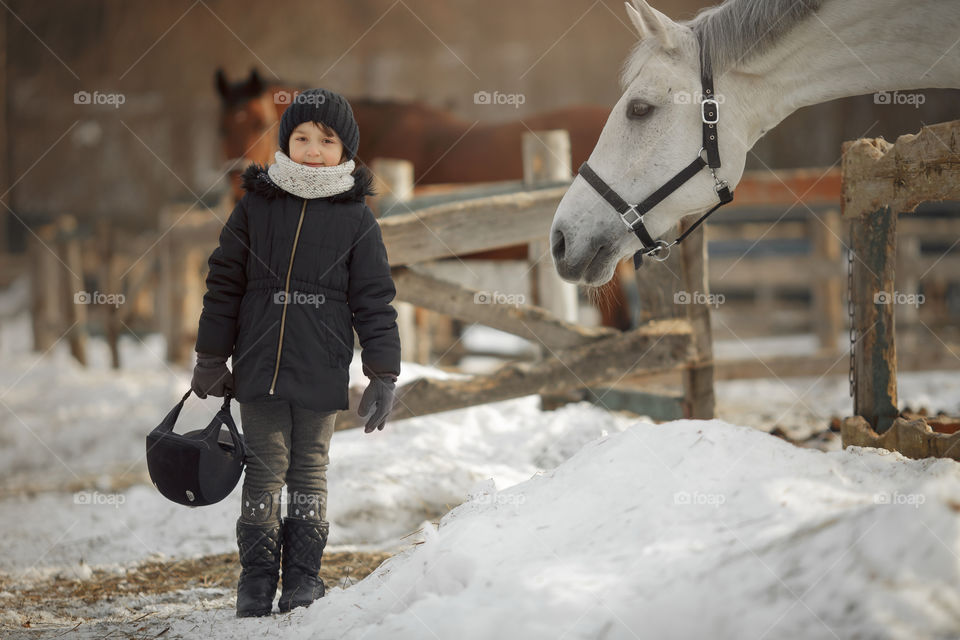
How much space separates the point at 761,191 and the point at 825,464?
347cm

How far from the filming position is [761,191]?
5.13 meters

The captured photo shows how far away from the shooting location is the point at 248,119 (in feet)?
20.6

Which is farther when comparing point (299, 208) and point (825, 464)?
point (299, 208)

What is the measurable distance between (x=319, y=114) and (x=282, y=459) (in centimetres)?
100

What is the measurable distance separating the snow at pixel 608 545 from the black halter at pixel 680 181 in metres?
0.70

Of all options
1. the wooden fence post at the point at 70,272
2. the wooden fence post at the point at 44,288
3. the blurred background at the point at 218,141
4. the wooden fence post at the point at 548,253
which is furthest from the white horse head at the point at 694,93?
the wooden fence post at the point at 44,288

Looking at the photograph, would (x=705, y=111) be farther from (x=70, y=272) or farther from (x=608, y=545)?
(x=70, y=272)


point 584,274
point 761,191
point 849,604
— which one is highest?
point 761,191

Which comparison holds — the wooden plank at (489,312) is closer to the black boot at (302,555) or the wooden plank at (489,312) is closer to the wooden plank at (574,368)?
the wooden plank at (574,368)

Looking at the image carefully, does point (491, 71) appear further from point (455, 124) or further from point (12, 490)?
point (12, 490)

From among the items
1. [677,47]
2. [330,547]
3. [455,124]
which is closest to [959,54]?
[677,47]

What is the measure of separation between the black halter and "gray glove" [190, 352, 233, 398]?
1302mm

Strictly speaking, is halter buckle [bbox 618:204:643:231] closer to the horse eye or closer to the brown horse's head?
the horse eye

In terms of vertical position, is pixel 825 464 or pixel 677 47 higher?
pixel 677 47
